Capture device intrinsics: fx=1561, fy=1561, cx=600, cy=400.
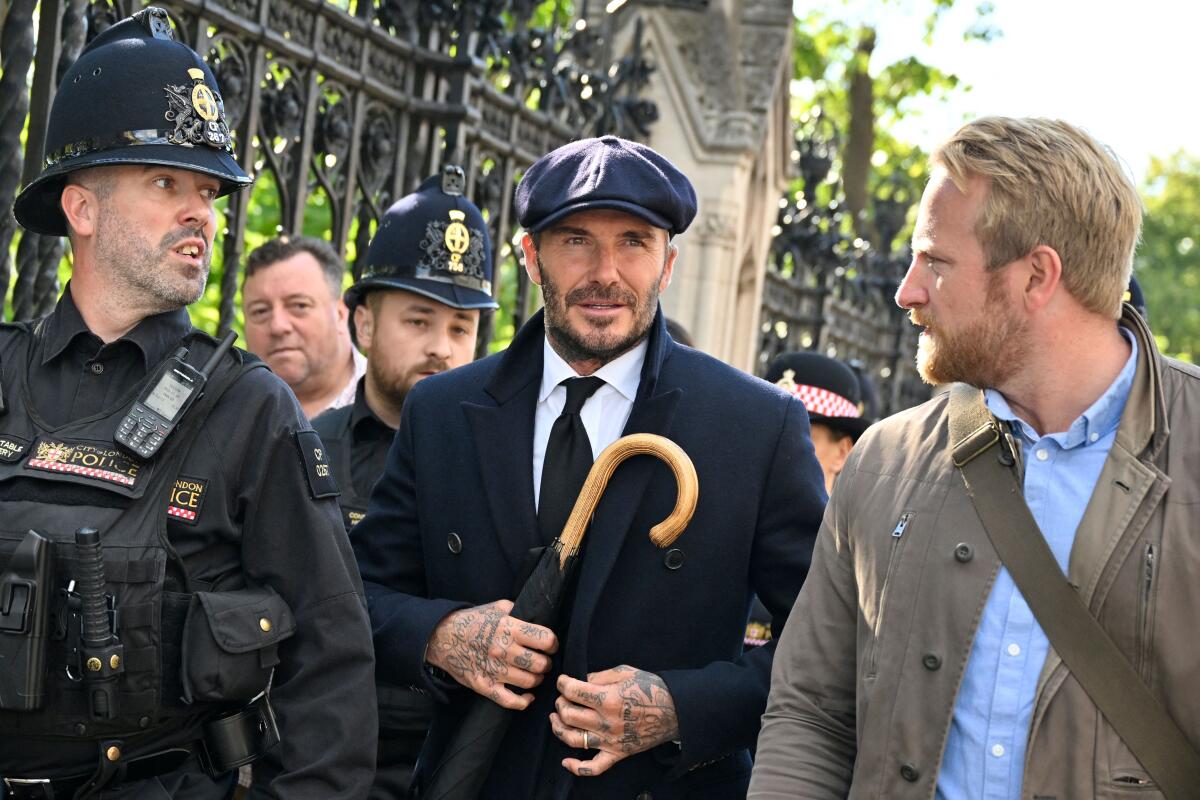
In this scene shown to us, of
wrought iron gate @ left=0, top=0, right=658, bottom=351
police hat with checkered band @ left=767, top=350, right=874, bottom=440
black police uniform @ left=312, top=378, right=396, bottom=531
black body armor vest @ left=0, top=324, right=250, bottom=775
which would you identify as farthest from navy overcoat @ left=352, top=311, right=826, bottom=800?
police hat with checkered band @ left=767, top=350, right=874, bottom=440

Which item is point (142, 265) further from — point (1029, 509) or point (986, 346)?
point (1029, 509)

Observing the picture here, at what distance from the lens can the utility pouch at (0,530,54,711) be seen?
9.36 feet

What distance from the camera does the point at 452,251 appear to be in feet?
16.7

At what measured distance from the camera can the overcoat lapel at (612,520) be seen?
3373 mm

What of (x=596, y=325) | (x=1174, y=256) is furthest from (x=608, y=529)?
(x=1174, y=256)

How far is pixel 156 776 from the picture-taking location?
3.09 metres

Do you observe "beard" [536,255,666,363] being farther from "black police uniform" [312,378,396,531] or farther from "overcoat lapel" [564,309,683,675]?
"black police uniform" [312,378,396,531]

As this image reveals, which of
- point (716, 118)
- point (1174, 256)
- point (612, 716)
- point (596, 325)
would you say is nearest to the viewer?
point (612, 716)

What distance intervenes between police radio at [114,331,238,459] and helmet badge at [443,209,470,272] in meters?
1.98

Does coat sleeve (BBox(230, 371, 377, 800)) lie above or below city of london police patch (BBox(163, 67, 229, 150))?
below

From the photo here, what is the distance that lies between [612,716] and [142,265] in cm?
135

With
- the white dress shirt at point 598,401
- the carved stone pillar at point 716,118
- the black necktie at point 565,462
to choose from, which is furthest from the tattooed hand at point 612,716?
A: the carved stone pillar at point 716,118

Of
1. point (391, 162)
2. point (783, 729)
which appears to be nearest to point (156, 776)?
point (783, 729)

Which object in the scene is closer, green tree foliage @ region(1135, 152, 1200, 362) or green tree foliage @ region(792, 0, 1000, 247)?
green tree foliage @ region(792, 0, 1000, 247)
